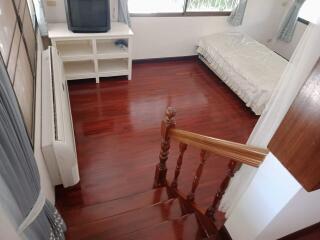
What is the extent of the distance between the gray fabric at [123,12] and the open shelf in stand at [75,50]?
591 millimetres

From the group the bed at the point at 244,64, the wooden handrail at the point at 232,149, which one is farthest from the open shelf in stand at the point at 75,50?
the wooden handrail at the point at 232,149

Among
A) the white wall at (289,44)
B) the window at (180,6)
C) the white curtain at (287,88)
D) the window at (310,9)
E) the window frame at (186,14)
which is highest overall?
the window at (310,9)

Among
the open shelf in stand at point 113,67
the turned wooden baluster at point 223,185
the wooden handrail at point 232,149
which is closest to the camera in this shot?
the wooden handrail at point 232,149

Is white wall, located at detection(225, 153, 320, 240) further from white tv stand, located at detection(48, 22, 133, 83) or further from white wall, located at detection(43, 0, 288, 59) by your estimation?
white wall, located at detection(43, 0, 288, 59)

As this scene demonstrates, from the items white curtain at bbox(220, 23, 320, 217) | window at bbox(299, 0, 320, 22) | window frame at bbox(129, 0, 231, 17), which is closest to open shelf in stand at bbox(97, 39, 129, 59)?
window frame at bbox(129, 0, 231, 17)

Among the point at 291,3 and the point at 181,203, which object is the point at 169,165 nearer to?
the point at 181,203

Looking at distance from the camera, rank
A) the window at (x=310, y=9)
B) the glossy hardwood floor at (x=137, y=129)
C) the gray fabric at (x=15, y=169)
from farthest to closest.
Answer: the glossy hardwood floor at (x=137, y=129) < the window at (x=310, y=9) < the gray fabric at (x=15, y=169)

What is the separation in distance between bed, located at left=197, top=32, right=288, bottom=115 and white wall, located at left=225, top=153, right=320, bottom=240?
1908 millimetres

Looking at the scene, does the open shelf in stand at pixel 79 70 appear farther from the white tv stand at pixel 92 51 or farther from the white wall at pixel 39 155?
the white wall at pixel 39 155

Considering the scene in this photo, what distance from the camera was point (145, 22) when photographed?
3.62 metres

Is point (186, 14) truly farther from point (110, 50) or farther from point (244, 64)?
point (110, 50)

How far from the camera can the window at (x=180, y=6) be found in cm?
353

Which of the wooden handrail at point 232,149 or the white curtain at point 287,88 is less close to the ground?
the white curtain at point 287,88

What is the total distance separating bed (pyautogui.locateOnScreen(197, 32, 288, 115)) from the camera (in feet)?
9.84
